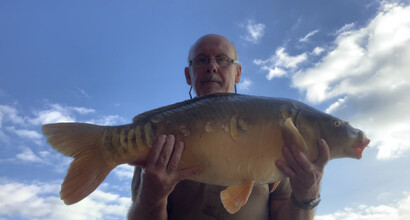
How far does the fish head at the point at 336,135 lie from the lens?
1.96m

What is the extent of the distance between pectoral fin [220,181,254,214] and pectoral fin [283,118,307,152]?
304mm

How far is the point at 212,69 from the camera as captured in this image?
2891 mm

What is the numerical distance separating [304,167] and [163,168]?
2.49 ft

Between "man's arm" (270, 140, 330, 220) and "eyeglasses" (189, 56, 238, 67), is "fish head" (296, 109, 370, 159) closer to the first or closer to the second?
"man's arm" (270, 140, 330, 220)

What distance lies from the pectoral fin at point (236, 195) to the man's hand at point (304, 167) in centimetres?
21

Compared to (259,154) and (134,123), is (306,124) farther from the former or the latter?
(134,123)

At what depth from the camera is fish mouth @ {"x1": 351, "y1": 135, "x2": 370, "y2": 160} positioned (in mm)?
1972

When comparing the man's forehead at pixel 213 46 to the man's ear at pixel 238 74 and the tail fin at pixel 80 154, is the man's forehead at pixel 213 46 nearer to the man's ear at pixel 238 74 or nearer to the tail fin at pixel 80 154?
the man's ear at pixel 238 74

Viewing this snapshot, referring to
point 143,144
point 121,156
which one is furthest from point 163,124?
point 121,156

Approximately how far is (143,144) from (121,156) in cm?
13

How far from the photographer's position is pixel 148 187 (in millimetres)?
1989

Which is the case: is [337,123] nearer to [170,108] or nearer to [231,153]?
[231,153]

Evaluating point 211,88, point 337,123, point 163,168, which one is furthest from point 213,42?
point 163,168

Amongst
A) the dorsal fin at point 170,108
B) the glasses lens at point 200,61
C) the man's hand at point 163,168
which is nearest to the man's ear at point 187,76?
the glasses lens at point 200,61
